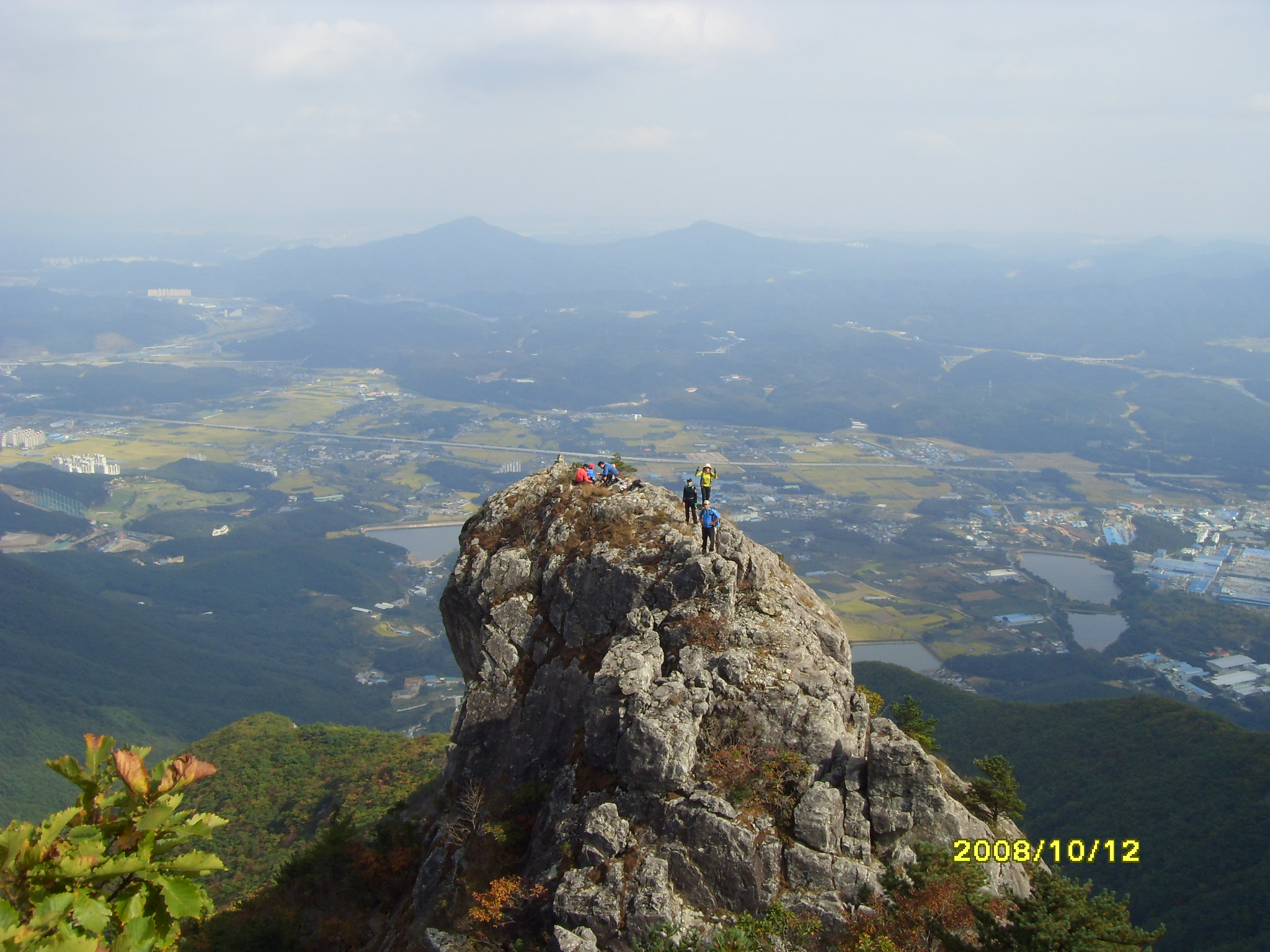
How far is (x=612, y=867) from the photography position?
1627cm

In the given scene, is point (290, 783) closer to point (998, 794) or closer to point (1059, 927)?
point (998, 794)

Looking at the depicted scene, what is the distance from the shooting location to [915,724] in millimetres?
22766

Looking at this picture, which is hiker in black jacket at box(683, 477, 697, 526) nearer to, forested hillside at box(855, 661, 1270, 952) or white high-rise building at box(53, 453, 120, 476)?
forested hillside at box(855, 661, 1270, 952)

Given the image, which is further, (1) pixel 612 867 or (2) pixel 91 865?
(1) pixel 612 867

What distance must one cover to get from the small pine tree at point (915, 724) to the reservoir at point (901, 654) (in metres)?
69.8

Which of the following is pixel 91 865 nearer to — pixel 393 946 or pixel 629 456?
pixel 393 946

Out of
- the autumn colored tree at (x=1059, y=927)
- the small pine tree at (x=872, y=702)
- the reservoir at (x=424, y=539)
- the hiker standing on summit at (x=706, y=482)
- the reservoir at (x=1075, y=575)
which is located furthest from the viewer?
the reservoir at (x=424, y=539)

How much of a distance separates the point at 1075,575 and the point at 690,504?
5165 inches

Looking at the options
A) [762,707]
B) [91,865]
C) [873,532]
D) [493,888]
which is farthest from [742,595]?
[873,532]

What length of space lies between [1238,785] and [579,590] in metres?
39.3

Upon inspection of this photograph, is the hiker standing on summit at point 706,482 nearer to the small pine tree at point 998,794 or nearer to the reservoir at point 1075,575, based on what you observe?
the small pine tree at point 998,794

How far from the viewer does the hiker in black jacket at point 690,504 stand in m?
23.8

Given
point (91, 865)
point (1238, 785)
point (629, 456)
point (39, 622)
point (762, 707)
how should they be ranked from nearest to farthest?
point (91, 865), point (762, 707), point (1238, 785), point (39, 622), point (629, 456)

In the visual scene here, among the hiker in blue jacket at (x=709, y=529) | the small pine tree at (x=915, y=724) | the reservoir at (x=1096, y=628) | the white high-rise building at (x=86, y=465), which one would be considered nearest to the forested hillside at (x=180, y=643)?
the white high-rise building at (x=86, y=465)
